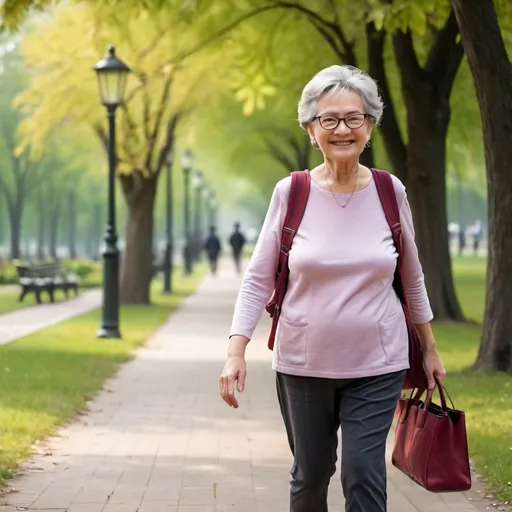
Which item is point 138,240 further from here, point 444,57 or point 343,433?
point 343,433

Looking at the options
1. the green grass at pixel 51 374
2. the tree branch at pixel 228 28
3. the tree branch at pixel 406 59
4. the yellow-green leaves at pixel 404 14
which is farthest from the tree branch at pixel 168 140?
the yellow-green leaves at pixel 404 14

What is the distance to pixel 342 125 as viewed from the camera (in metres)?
4.69

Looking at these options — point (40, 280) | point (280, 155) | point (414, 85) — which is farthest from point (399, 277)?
point (280, 155)

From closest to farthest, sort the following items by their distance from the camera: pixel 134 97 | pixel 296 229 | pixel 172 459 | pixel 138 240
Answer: pixel 296 229 < pixel 172 459 < pixel 134 97 < pixel 138 240

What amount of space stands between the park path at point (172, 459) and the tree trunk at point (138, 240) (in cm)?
1330

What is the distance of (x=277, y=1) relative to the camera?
19.2m

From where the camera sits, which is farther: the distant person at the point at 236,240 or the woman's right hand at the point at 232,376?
the distant person at the point at 236,240

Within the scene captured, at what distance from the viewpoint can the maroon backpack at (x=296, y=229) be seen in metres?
4.71

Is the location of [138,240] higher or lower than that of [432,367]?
higher

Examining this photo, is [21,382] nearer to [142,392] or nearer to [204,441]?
[142,392]

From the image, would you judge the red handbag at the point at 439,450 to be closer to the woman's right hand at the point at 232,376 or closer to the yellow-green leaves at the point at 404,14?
the woman's right hand at the point at 232,376

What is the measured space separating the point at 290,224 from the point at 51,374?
8834 mm

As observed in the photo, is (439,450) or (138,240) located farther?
(138,240)

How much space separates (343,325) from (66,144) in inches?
1855
